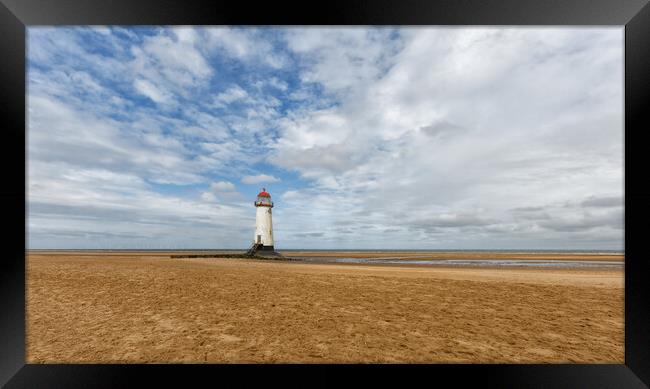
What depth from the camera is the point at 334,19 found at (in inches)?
118

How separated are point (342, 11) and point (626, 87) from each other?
322cm

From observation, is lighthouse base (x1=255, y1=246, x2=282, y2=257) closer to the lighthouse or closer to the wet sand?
the lighthouse

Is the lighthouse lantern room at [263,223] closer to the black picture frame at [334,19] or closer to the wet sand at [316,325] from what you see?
the wet sand at [316,325]

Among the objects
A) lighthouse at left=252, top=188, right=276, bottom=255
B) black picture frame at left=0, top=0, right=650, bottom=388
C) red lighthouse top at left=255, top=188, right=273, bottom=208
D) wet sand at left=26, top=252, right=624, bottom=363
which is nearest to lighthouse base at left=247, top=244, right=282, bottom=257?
lighthouse at left=252, top=188, right=276, bottom=255

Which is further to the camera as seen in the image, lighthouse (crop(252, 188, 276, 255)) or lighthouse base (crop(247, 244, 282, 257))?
lighthouse (crop(252, 188, 276, 255))

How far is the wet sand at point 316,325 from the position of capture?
4125 mm

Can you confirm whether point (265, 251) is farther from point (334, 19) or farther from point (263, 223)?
point (334, 19)

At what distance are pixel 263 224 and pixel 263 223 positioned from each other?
12cm

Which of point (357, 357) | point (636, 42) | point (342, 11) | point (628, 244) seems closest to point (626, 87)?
point (636, 42)

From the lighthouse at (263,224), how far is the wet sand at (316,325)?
871 inches

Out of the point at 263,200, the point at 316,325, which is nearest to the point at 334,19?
the point at 316,325

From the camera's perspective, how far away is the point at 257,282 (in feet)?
32.8

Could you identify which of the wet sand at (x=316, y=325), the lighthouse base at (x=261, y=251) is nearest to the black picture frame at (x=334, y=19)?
the wet sand at (x=316, y=325)

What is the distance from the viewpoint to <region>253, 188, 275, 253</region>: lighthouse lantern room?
102 ft
